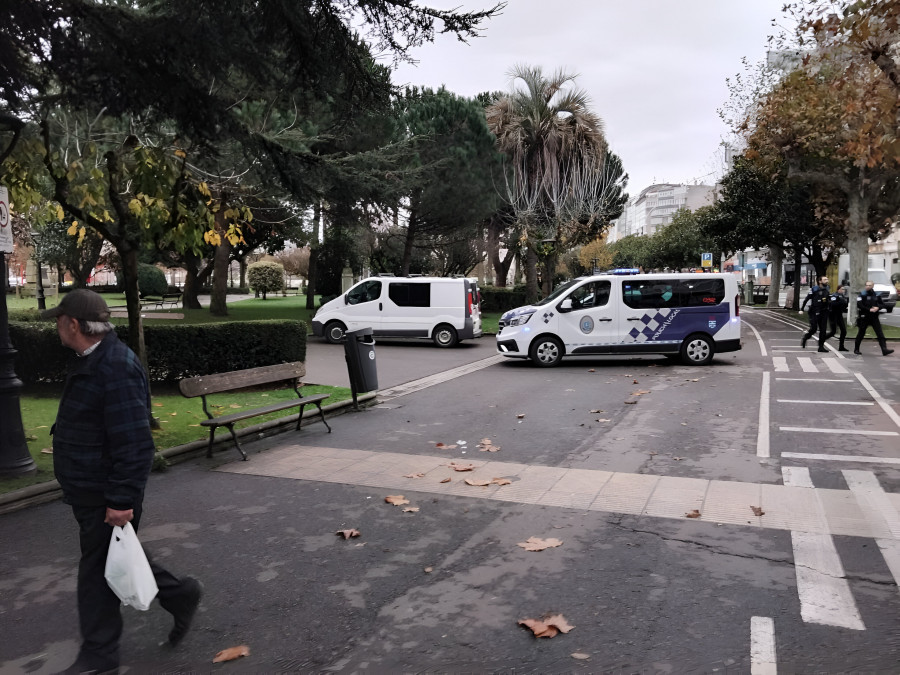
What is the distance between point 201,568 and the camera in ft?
15.4

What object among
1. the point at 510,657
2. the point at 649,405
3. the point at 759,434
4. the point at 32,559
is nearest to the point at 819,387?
the point at 649,405

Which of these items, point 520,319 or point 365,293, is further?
point 365,293

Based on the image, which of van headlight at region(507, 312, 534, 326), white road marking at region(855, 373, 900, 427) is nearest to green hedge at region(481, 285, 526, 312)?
van headlight at region(507, 312, 534, 326)

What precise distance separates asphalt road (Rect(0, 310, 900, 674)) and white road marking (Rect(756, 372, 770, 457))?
64 mm

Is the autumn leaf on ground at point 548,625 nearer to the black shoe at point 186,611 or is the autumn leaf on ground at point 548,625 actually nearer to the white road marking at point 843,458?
the black shoe at point 186,611

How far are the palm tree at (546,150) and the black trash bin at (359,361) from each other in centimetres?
1943

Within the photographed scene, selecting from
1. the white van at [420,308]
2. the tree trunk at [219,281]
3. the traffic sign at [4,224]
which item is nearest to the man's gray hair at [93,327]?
the traffic sign at [4,224]

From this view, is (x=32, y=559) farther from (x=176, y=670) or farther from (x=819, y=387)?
(x=819, y=387)

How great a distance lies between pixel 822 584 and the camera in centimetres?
435

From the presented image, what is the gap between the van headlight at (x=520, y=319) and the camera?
16094 millimetres

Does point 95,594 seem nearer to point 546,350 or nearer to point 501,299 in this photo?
point 546,350

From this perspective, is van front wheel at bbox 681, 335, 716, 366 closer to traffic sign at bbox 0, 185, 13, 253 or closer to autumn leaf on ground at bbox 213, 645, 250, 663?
traffic sign at bbox 0, 185, 13, 253

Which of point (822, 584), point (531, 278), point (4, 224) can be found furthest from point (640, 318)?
point (531, 278)

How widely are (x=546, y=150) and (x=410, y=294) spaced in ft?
41.6
